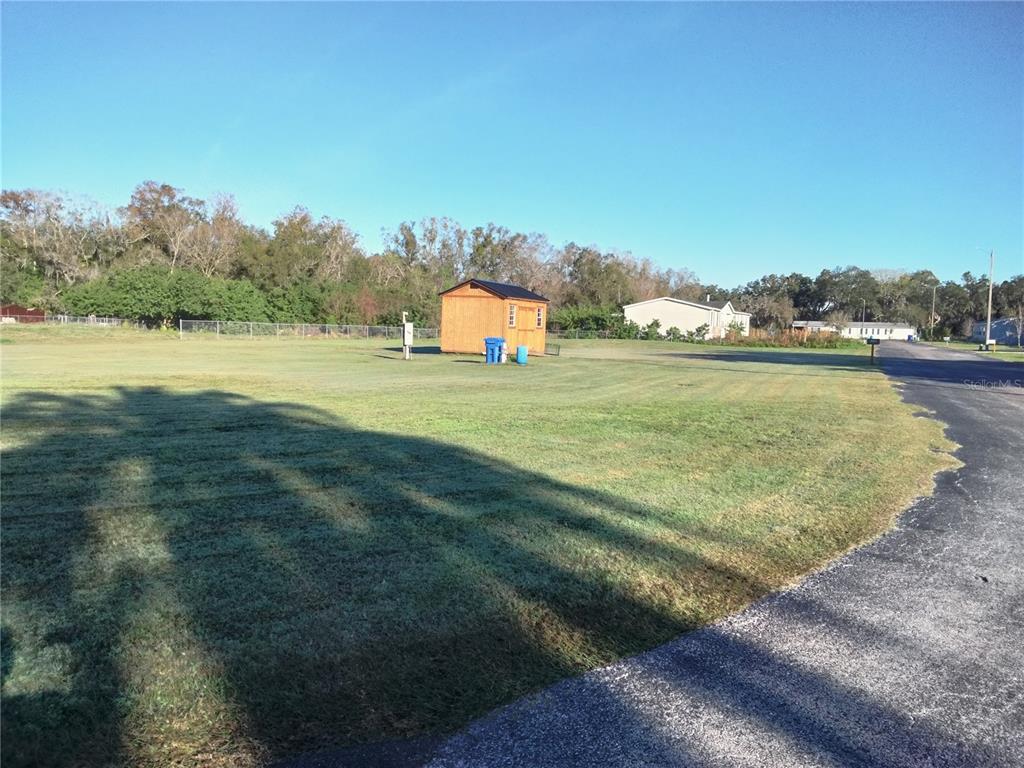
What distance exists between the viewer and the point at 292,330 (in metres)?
51.7

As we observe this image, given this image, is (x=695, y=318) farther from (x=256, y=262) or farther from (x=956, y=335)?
(x=956, y=335)

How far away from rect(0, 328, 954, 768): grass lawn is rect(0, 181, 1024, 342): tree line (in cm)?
4635

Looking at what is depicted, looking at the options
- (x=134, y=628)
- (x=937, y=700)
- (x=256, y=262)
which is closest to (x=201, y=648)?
(x=134, y=628)

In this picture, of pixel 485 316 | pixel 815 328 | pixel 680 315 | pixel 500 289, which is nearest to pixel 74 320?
pixel 485 316

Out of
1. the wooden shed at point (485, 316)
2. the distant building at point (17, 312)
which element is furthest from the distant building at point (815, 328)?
the distant building at point (17, 312)

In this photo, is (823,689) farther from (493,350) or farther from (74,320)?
(74,320)

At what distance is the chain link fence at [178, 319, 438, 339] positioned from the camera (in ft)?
158

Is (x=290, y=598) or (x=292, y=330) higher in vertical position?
(x=292, y=330)

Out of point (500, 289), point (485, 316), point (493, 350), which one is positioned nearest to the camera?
point (493, 350)

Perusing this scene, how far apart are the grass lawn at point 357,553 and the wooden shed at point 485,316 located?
20.3m

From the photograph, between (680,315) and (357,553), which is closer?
(357,553)

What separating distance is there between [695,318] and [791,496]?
67.1 meters

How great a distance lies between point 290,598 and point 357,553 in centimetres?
81

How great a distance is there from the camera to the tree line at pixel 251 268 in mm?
53375
